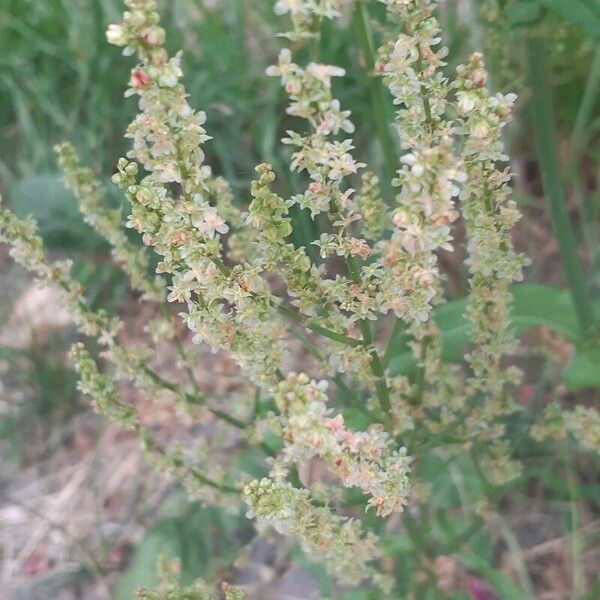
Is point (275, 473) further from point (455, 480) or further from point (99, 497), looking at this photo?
point (99, 497)

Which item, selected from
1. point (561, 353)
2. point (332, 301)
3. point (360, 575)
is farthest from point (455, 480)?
point (332, 301)

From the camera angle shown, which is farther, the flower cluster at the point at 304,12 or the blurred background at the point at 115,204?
the blurred background at the point at 115,204

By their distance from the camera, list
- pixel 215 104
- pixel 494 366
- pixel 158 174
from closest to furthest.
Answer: pixel 158 174
pixel 494 366
pixel 215 104

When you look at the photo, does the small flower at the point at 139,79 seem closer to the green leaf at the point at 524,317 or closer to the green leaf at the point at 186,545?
the green leaf at the point at 524,317

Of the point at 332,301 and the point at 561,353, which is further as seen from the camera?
the point at 561,353

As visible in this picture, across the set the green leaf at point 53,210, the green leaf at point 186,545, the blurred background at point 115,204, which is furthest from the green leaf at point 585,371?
the green leaf at point 53,210

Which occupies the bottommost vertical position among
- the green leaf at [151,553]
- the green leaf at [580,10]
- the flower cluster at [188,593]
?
the green leaf at [151,553]

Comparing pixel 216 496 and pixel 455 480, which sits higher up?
pixel 455 480
